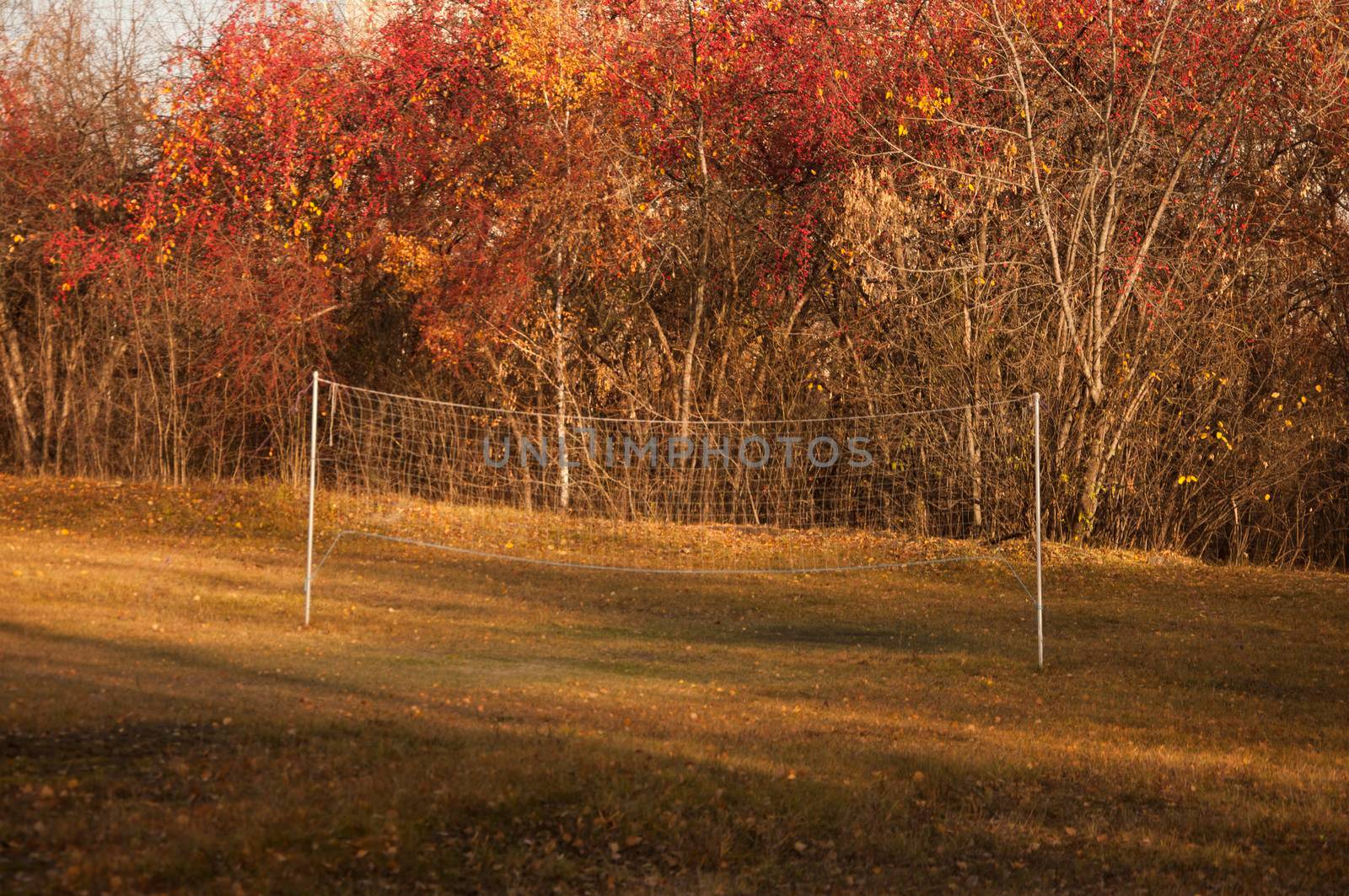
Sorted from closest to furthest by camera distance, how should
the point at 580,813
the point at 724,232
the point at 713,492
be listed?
the point at 580,813 → the point at 713,492 → the point at 724,232

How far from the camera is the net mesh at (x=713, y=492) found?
1822 cm

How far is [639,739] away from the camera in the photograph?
8.30 metres

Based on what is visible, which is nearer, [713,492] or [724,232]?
[713,492]

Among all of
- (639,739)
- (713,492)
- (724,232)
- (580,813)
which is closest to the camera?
(580,813)

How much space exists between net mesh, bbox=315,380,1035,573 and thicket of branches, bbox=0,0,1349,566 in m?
0.66

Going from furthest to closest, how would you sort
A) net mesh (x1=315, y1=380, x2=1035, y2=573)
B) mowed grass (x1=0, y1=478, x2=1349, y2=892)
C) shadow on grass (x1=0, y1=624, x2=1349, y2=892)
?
net mesh (x1=315, y1=380, x2=1035, y2=573) < mowed grass (x1=0, y1=478, x2=1349, y2=892) < shadow on grass (x1=0, y1=624, x2=1349, y2=892)

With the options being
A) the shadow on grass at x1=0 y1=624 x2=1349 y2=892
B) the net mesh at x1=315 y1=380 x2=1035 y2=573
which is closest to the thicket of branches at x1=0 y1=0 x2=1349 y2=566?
the net mesh at x1=315 y1=380 x2=1035 y2=573

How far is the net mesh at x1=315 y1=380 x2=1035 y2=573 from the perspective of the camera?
1822 centimetres

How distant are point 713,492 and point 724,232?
177 inches

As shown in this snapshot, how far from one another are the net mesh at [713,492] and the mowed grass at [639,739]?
2529 millimetres

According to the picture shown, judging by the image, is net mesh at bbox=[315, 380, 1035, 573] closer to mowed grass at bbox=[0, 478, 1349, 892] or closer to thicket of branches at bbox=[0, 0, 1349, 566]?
thicket of branches at bbox=[0, 0, 1349, 566]

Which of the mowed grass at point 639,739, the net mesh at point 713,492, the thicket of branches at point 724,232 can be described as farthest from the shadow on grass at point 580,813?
the thicket of branches at point 724,232

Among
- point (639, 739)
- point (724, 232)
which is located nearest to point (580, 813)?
point (639, 739)

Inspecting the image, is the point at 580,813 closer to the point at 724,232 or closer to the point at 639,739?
the point at 639,739
